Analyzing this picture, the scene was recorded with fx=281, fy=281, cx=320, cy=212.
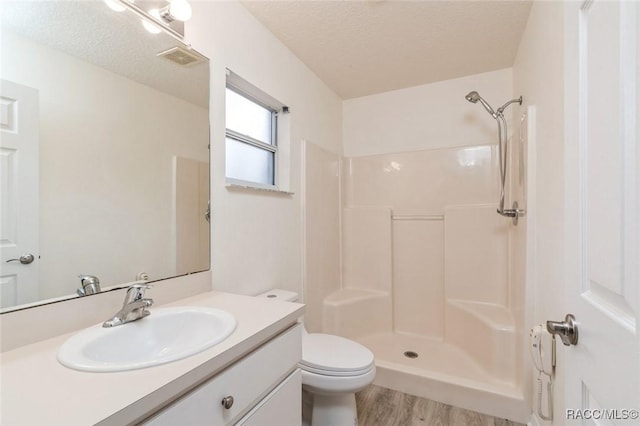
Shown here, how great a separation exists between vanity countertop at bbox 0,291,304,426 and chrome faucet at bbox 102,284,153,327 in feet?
0.42

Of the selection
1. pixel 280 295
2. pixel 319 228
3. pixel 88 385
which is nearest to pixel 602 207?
pixel 88 385

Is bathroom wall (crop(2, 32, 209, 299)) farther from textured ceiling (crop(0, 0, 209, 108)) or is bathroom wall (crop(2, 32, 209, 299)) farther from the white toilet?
the white toilet

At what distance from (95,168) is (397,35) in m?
1.78

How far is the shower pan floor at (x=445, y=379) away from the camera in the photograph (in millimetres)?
1645

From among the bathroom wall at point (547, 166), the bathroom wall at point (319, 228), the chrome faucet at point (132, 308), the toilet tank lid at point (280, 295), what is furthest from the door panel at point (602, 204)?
the bathroom wall at point (319, 228)

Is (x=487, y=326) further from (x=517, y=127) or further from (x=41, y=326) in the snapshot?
(x=41, y=326)

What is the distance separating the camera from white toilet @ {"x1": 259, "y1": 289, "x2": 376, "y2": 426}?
1.31 metres

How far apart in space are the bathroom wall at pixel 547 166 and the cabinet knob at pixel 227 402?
46.7 inches

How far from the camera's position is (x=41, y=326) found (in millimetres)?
780

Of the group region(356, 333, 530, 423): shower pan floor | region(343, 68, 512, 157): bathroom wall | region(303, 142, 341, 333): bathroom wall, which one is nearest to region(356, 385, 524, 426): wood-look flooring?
region(356, 333, 530, 423): shower pan floor

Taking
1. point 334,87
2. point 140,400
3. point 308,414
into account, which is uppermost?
point 334,87

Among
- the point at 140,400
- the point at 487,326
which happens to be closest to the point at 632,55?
the point at 140,400

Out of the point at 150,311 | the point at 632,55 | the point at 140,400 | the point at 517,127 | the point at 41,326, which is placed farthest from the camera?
the point at 517,127

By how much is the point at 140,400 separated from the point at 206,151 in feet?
3.36
